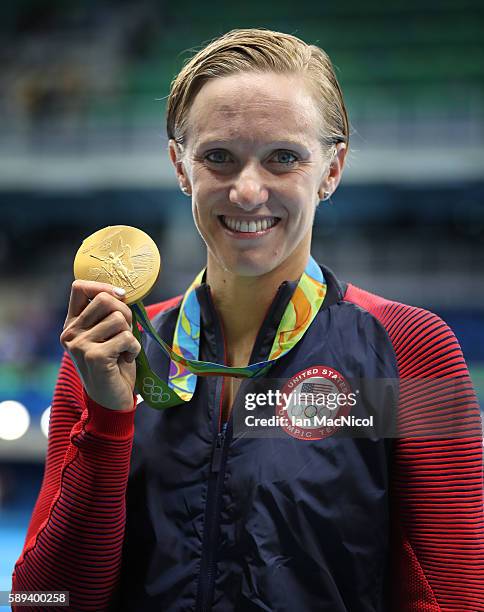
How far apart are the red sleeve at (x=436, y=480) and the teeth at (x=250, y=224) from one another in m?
0.21

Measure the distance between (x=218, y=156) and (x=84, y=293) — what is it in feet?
0.74

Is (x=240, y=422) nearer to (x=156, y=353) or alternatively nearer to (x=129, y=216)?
(x=156, y=353)

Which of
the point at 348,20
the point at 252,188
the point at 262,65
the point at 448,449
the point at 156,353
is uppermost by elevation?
the point at 348,20

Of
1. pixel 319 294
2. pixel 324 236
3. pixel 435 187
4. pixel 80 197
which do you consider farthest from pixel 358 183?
pixel 319 294

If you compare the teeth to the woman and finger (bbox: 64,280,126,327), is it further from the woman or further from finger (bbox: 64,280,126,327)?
finger (bbox: 64,280,126,327)

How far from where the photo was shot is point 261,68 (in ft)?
3.00

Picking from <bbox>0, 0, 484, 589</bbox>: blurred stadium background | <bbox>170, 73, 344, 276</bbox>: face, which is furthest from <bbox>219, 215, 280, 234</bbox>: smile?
<bbox>0, 0, 484, 589</bbox>: blurred stadium background

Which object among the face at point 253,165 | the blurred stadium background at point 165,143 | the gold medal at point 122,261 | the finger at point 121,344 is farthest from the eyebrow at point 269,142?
the blurred stadium background at point 165,143

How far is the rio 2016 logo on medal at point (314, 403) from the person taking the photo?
0.93m

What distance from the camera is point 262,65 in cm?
92

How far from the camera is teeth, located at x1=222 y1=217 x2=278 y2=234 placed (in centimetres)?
93

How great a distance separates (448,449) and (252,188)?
0.37 m

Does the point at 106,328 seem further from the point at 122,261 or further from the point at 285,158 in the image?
the point at 285,158

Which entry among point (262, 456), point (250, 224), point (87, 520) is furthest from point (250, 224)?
point (87, 520)
